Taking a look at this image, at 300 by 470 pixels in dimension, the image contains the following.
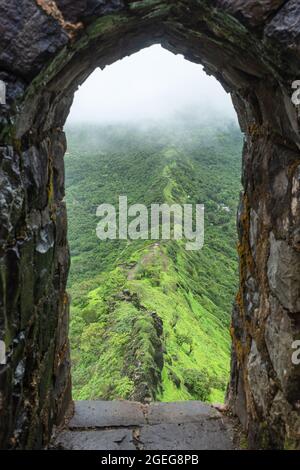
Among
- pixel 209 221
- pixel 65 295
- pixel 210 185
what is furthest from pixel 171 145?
pixel 65 295

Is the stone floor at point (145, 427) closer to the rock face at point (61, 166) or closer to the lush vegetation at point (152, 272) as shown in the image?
the rock face at point (61, 166)

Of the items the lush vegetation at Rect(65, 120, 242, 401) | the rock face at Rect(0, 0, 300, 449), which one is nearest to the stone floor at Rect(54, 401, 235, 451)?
the rock face at Rect(0, 0, 300, 449)

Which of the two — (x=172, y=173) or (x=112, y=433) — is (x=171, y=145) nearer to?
(x=172, y=173)

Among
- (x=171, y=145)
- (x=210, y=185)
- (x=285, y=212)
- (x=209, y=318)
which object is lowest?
(x=209, y=318)

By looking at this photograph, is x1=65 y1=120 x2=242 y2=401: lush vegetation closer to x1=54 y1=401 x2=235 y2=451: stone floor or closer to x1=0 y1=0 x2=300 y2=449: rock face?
x1=54 y1=401 x2=235 y2=451: stone floor

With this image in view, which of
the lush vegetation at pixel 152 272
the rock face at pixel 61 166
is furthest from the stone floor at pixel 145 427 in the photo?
the lush vegetation at pixel 152 272

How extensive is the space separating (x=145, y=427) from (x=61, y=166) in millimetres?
2640

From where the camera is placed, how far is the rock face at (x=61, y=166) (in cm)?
245

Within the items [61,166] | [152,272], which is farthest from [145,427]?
[152,272]

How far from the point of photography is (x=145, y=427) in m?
4.36

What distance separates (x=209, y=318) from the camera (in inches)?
736
